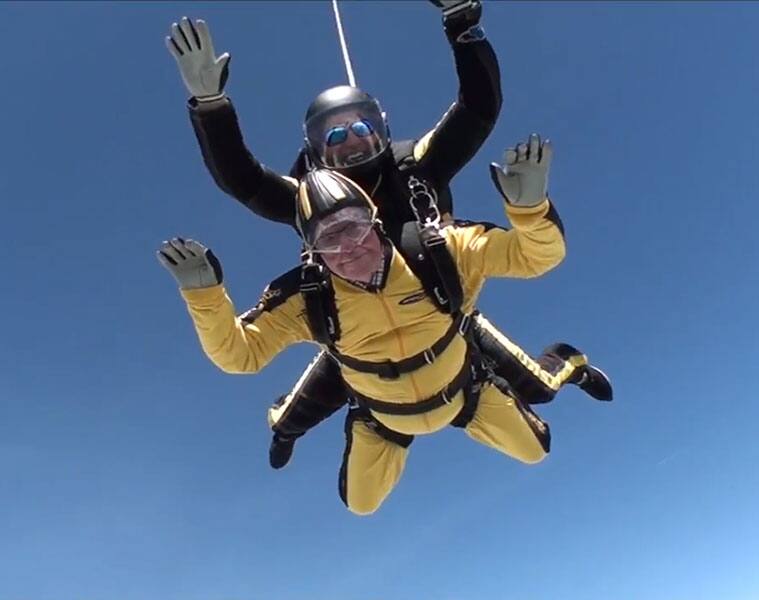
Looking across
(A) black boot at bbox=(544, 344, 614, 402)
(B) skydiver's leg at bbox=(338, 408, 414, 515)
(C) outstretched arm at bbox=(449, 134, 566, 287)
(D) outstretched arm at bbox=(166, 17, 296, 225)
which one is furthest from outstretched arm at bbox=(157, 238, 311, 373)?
(A) black boot at bbox=(544, 344, 614, 402)

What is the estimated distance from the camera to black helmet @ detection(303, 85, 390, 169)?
3465mm

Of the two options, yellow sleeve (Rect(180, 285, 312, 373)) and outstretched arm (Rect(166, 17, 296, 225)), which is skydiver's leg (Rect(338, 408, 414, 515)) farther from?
outstretched arm (Rect(166, 17, 296, 225))

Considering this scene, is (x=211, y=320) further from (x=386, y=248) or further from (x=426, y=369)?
(x=426, y=369)

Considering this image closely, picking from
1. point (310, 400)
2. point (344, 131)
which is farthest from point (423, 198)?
point (310, 400)

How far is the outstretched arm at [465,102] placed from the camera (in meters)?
3.40

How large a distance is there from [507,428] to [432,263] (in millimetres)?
1378

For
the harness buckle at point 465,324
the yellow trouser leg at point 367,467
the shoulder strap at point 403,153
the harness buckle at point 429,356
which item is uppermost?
the shoulder strap at point 403,153

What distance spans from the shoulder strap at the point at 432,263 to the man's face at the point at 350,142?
33 cm

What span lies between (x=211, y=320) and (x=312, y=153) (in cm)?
80

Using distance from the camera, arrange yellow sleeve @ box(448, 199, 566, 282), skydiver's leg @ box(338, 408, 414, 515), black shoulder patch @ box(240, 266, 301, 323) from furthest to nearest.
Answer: skydiver's leg @ box(338, 408, 414, 515) → black shoulder patch @ box(240, 266, 301, 323) → yellow sleeve @ box(448, 199, 566, 282)

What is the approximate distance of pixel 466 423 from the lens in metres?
4.49

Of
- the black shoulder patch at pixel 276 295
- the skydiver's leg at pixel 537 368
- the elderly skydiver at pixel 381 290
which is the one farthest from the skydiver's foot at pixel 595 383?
the black shoulder patch at pixel 276 295

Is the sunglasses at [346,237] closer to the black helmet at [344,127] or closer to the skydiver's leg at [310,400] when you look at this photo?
the black helmet at [344,127]

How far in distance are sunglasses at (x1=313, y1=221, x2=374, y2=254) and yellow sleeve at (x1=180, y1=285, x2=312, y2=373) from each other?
0.42 m
